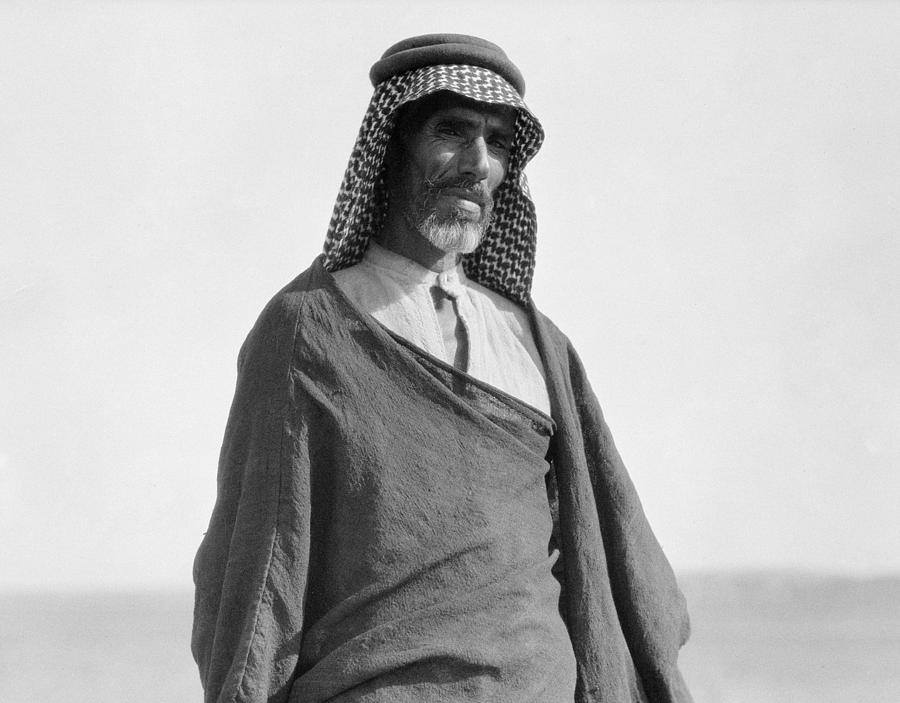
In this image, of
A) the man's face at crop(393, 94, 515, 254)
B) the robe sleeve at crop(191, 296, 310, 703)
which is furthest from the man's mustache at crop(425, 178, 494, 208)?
the robe sleeve at crop(191, 296, 310, 703)

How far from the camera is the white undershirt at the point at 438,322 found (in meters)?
2.59

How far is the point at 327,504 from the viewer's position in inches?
96.2

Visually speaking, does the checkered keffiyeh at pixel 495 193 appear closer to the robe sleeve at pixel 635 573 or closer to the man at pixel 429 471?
the man at pixel 429 471

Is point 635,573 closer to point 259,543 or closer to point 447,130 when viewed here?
point 259,543

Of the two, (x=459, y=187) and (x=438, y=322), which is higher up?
(x=459, y=187)

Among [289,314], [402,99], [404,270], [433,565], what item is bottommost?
[433,565]

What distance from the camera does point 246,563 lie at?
237 centimetres

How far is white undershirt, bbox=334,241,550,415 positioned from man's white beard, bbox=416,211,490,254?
2.3 inches

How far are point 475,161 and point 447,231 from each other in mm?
125

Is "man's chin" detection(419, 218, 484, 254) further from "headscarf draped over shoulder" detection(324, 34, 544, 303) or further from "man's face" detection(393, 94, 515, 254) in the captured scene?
"headscarf draped over shoulder" detection(324, 34, 544, 303)

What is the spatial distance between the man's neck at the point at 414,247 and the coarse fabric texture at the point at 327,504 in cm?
16

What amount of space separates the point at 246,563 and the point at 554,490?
56 cm

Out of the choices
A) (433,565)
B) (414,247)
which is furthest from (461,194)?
(433,565)

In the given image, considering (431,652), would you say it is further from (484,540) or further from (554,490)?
(554,490)
